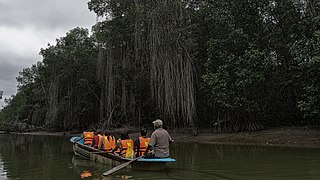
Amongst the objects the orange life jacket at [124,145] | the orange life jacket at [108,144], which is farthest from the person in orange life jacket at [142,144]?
the orange life jacket at [108,144]

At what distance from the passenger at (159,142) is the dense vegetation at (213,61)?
25.6 ft

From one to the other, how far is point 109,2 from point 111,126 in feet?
29.7

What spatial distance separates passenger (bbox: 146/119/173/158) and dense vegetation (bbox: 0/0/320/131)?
780 cm

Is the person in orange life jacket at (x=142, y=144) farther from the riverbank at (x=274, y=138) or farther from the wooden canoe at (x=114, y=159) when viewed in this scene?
the riverbank at (x=274, y=138)

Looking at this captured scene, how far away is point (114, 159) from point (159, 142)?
1945 millimetres

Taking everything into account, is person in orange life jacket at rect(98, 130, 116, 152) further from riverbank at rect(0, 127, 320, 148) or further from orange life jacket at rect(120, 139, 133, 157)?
riverbank at rect(0, 127, 320, 148)

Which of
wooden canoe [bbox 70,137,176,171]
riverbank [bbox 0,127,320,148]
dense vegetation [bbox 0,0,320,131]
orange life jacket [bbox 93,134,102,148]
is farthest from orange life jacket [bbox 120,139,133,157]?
riverbank [bbox 0,127,320,148]

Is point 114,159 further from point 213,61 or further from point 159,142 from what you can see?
point 213,61

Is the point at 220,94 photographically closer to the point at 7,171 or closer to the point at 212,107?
the point at 212,107

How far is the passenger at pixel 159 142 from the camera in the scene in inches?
263

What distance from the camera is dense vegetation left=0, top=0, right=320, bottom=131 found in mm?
14883

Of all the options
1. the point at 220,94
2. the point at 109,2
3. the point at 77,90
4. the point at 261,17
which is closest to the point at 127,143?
the point at 220,94

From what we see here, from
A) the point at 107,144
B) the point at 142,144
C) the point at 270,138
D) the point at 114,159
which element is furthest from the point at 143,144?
the point at 270,138

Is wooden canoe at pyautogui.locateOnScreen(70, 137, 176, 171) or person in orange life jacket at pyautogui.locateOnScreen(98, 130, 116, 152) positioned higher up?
person in orange life jacket at pyautogui.locateOnScreen(98, 130, 116, 152)
